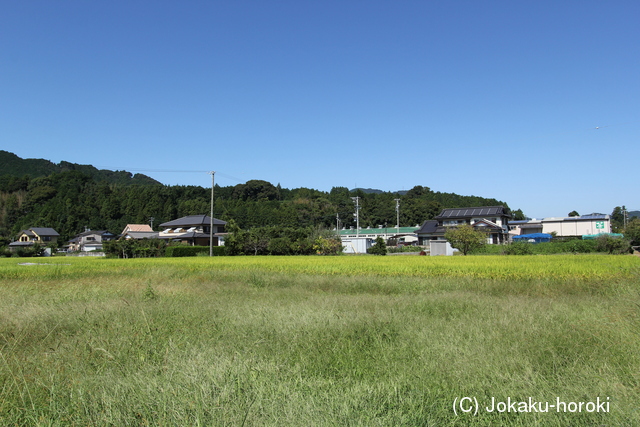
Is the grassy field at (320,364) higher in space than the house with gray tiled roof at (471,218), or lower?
lower

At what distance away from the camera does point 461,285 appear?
462 inches

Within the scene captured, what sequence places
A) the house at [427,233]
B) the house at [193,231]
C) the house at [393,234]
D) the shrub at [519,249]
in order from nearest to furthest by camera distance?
the shrub at [519,249] → the house at [193,231] → the house at [427,233] → the house at [393,234]

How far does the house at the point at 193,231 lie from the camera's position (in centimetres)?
5444

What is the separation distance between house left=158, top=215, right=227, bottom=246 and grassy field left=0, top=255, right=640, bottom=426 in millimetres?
47924

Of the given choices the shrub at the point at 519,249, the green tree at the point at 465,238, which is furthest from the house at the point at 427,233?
the shrub at the point at 519,249

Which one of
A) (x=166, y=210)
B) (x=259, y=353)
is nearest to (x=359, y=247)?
(x=259, y=353)

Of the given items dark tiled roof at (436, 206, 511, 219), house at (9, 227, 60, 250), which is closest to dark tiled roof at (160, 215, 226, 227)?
house at (9, 227, 60, 250)

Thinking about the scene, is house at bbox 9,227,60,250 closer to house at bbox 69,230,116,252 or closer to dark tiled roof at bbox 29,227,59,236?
dark tiled roof at bbox 29,227,59,236

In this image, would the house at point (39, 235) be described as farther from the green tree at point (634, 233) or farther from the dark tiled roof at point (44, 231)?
the green tree at point (634, 233)

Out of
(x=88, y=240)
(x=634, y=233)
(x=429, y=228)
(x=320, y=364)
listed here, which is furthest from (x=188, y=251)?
(x=88, y=240)

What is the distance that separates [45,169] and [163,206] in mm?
61609

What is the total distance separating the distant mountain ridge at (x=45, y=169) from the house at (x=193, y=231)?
52.4 metres

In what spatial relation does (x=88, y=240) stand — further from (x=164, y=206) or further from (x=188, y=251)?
(x=188, y=251)

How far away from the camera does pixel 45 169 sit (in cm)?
12100
